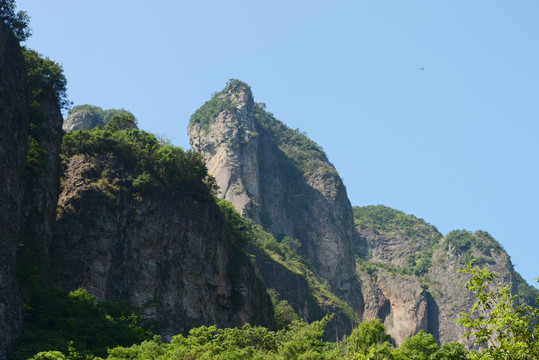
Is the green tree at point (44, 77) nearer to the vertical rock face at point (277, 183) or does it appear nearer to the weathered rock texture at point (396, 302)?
the vertical rock face at point (277, 183)

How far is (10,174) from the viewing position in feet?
124

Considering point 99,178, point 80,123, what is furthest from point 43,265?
point 80,123

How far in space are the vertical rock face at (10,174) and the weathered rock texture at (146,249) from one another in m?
9.65

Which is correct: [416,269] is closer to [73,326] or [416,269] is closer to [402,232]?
[402,232]

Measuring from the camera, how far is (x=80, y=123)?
10944 centimetres

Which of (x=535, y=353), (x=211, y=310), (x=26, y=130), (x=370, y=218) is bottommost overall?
(x=535, y=353)

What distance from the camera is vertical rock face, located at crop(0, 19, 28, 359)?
34281 millimetres

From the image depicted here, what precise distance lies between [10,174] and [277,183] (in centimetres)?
8345

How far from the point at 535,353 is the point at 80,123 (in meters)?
101

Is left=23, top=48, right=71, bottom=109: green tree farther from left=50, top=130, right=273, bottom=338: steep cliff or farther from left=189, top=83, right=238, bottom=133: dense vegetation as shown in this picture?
left=189, top=83, right=238, bottom=133: dense vegetation

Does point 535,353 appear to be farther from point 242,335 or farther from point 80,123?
point 80,123

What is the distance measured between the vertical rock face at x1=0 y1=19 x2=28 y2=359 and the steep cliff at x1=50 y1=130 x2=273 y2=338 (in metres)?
9.87

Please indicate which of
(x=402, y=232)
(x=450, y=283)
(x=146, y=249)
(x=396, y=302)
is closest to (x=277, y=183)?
(x=396, y=302)

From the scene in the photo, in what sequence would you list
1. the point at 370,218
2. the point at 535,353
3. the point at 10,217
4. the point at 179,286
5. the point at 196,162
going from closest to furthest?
the point at 535,353, the point at 10,217, the point at 179,286, the point at 196,162, the point at 370,218
